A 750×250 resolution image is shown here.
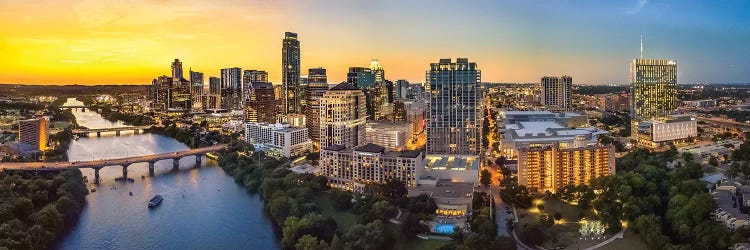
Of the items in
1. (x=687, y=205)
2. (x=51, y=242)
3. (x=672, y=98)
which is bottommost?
(x=51, y=242)

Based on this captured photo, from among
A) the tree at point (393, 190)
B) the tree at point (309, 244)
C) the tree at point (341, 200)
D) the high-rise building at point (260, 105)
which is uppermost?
the high-rise building at point (260, 105)

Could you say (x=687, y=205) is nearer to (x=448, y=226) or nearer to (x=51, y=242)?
(x=448, y=226)

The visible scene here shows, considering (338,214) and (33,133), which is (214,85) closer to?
(33,133)

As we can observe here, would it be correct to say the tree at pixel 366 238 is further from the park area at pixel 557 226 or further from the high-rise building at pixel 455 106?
the high-rise building at pixel 455 106

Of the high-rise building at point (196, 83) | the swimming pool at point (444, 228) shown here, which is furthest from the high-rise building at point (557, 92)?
the high-rise building at point (196, 83)

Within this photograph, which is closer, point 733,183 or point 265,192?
point 733,183

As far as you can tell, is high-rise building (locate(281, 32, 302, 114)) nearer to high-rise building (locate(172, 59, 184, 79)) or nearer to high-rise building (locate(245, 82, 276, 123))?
high-rise building (locate(245, 82, 276, 123))

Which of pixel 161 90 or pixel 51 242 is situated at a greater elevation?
pixel 161 90

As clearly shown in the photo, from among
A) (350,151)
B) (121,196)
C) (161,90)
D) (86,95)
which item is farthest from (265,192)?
(86,95)
